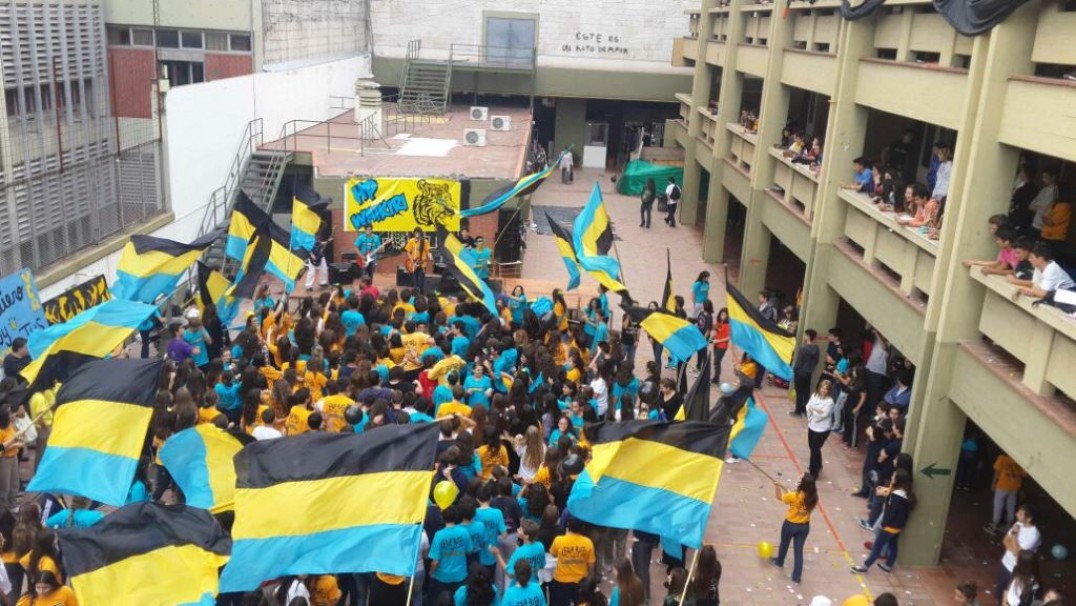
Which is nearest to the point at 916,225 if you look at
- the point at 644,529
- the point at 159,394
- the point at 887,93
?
the point at 887,93

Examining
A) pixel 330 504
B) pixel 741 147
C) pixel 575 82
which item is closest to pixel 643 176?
pixel 575 82

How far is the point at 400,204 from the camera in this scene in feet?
67.9

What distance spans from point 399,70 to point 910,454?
33.1 m

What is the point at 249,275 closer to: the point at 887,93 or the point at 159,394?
the point at 159,394

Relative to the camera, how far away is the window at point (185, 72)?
2517 cm

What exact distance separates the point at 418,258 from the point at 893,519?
1209 centimetres

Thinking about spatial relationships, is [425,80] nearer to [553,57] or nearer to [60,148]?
[553,57]

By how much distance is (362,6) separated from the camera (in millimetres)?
39969

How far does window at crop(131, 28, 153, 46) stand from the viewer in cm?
2294

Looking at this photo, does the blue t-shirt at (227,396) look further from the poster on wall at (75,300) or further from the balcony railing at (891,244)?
the balcony railing at (891,244)

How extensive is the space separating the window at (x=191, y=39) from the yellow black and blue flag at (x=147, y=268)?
12.4 meters

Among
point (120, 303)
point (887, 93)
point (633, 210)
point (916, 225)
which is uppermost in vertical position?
point (887, 93)

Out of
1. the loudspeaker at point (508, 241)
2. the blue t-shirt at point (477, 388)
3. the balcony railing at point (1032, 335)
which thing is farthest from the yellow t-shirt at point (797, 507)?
the loudspeaker at point (508, 241)

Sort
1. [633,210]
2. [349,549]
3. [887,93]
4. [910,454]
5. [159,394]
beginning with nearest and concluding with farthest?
[349,549] < [159,394] < [910,454] < [887,93] < [633,210]
